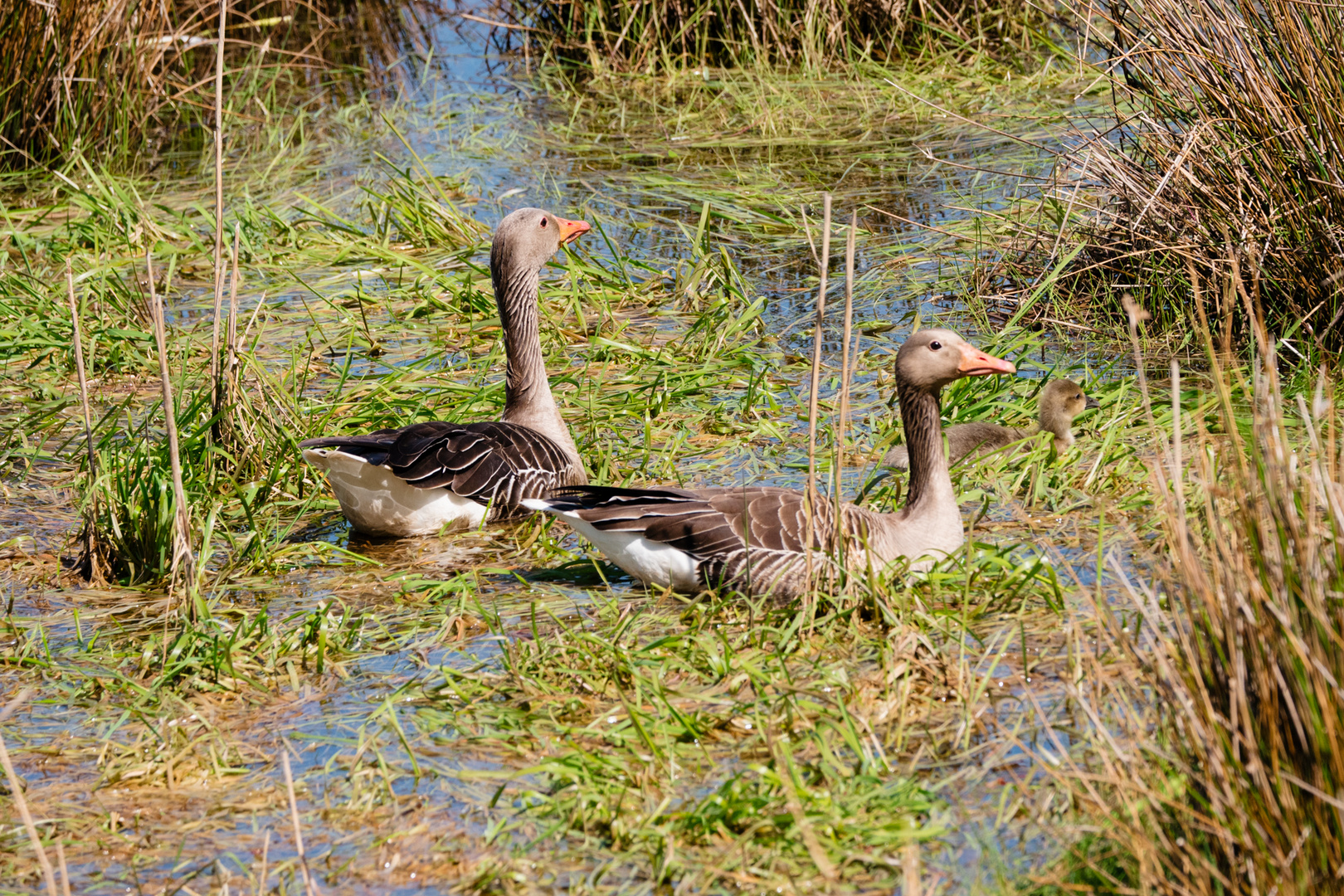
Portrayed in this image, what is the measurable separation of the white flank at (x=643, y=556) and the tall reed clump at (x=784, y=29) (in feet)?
24.6

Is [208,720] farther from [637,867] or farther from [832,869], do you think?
[832,869]

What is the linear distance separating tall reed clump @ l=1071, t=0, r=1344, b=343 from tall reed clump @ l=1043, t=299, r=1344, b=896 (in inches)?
119

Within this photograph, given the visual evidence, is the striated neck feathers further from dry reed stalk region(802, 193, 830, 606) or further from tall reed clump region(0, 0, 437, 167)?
tall reed clump region(0, 0, 437, 167)


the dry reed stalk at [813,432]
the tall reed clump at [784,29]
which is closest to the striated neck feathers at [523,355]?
the dry reed stalk at [813,432]

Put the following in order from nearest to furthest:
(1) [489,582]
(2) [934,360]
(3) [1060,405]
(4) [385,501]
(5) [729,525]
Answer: (5) [729,525] < (2) [934,360] < (1) [489,582] < (4) [385,501] < (3) [1060,405]

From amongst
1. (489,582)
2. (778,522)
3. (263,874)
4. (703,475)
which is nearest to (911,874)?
(263,874)

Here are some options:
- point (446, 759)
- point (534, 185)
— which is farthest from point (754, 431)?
point (534, 185)

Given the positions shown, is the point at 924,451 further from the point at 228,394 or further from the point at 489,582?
the point at 228,394

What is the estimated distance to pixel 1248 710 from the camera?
293 centimetres

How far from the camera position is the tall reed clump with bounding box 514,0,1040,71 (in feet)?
38.8

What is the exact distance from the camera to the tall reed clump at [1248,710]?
2.92m

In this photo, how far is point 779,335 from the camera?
788 cm

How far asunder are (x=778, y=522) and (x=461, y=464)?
5.03ft

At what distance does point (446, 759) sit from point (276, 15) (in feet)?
39.6
